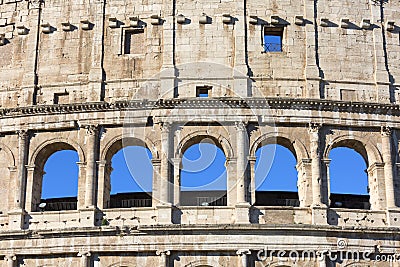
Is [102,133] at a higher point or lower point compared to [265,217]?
higher

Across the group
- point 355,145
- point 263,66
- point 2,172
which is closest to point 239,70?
point 263,66

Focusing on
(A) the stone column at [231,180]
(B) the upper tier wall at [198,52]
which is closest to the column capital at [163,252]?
(A) the stone column at [231,180]

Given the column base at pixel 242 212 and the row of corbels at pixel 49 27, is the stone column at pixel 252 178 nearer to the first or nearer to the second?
the column base at pixel 242 212

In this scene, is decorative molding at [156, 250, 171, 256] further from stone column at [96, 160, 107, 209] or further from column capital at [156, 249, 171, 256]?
stone column at [96, 160, 107, 209]

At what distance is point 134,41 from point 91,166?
4.78 meters

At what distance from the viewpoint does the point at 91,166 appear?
25906mm

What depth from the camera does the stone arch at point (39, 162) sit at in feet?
85.9

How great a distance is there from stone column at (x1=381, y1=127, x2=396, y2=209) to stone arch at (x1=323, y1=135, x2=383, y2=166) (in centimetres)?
22

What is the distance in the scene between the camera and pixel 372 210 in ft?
83.8

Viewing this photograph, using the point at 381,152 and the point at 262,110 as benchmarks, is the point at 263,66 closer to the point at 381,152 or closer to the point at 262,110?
the point at 262,110

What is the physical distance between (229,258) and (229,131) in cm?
417

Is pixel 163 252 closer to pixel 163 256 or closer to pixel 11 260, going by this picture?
pixel 163 256

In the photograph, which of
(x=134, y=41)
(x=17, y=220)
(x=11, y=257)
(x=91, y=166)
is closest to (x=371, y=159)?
(x=134, y=41)

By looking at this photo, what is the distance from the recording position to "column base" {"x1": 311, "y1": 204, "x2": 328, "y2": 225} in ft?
82.0
